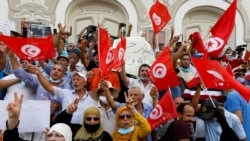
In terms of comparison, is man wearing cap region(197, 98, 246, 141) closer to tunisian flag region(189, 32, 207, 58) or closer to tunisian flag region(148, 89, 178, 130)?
tunisian flag region(148, 89, 178, 130)

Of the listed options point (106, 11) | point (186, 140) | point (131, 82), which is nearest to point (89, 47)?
point (131, 82)

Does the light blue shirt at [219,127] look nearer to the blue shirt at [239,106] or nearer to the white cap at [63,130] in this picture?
the blue shirt at [239,106]

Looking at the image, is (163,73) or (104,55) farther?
(163,73)

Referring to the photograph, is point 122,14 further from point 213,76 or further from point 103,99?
point 103,99

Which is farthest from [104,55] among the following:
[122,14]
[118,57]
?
[122,14]

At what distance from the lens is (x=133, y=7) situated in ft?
44.6

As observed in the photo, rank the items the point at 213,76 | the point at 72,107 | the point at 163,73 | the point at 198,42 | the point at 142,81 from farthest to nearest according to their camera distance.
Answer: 1. the point at 198,42
2. the point at 142,81
3. the point at 163,73
4. the point at 213,76
5. the point at 72,107

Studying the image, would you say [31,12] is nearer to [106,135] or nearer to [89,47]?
[89,47]

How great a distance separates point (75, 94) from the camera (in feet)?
17.0

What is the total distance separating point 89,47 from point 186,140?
3.78 metres

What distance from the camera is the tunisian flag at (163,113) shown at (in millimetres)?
4875

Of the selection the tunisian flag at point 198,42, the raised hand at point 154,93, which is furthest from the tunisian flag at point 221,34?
the raised hand at point 154,93

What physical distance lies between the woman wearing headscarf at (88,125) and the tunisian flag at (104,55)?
2.20 ft

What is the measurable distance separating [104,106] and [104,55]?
1.96 ft
